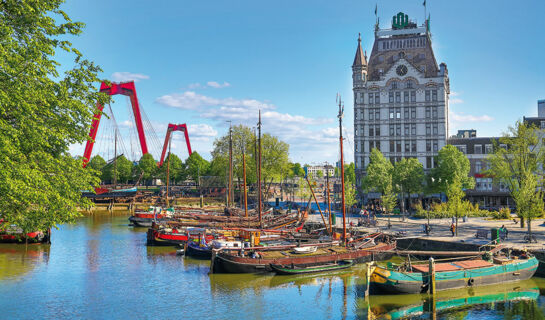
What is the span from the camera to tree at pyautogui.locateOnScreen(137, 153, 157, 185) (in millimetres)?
124062

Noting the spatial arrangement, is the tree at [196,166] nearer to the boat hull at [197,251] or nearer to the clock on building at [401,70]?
the clock on building at [401,70]

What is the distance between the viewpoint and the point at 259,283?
108 ft

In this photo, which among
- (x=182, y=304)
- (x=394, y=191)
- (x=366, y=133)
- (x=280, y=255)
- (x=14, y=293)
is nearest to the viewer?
(x=182, y=304)

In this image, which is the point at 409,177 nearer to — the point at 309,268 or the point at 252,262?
the point at 309,268

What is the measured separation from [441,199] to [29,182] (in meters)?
68.9

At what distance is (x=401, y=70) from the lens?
7900cm

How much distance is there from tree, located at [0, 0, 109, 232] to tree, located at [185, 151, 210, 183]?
10455 cm

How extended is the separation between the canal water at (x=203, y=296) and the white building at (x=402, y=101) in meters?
45.8

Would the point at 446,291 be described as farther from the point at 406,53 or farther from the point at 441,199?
the point at 406,53

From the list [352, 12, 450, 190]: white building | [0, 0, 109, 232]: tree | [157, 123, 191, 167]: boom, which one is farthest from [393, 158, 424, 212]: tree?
[157, 123, 191, 167]: boom

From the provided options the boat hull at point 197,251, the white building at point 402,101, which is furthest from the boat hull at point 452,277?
the white building at point 402,101

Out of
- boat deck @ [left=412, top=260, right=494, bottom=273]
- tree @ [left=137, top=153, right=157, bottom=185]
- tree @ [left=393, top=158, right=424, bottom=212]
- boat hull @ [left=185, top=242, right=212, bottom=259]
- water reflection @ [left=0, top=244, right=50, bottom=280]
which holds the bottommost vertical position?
water reflection @ [left=0, top=244, right=50, bottom=280]

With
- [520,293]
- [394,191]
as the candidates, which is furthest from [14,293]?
[394,191]

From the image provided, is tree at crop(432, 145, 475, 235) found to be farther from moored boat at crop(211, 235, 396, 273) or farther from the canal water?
the canal water
